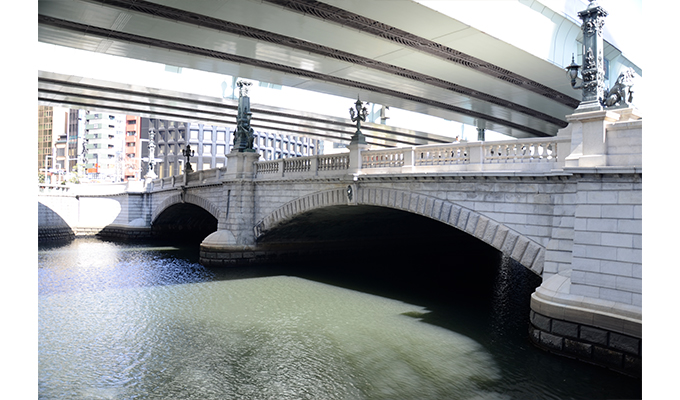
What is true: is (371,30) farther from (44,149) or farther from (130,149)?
(44,149)

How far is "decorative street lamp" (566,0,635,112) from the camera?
1057cm

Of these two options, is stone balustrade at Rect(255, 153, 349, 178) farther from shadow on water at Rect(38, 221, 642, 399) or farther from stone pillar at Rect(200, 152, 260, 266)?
shadow on water at Rect(38, 221, 642, 399)

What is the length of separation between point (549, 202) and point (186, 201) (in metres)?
25.7

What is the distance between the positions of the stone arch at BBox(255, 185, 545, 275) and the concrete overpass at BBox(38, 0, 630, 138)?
5.76 m

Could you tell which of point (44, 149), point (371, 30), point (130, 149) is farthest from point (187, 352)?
point (44, 149)

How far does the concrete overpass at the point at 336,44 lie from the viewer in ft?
51.4

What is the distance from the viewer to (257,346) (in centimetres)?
1212

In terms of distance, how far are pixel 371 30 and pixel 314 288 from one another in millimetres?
10058

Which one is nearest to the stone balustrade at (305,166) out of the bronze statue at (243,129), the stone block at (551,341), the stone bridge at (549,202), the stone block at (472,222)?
the stone bridge at (549,202)

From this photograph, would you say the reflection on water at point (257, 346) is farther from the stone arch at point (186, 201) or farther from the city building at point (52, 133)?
the city building at point (52, 133)

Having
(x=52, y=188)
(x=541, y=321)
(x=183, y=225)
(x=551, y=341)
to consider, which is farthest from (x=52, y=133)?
(x=551, y=341)

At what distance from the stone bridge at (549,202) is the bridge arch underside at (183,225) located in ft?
63.2

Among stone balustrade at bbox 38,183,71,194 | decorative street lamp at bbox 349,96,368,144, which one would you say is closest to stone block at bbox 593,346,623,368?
decorative street lamp at bbox 349,96,368,144

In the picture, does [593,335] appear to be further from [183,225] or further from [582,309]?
[183,225]
